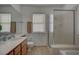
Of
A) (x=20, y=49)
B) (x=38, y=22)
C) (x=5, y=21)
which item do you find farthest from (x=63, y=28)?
(x=5, y=21)

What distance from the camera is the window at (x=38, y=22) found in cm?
175

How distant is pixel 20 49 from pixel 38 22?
1.51 feet

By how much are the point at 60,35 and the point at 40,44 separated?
33 centimetres

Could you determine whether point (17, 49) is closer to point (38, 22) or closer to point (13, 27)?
point (13, 27)

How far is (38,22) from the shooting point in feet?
5.91

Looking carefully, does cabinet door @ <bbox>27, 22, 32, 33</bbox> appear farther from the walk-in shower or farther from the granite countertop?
the walk-in shower

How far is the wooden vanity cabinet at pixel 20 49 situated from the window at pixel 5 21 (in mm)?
285

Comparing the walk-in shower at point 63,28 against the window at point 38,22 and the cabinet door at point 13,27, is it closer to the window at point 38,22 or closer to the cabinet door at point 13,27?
the window at point 38,22

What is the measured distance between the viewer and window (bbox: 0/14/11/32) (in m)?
1.68

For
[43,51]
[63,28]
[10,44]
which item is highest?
[63,28]

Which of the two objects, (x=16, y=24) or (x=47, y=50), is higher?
(x=16, y=24)
